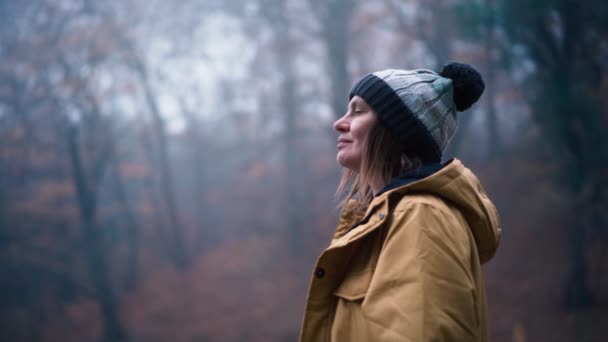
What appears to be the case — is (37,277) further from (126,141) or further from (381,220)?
(381,220)

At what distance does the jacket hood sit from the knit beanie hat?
0.14 m

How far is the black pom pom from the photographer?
155 cm

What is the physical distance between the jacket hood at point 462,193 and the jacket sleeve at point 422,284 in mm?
84

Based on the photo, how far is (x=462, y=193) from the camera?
4.29ft

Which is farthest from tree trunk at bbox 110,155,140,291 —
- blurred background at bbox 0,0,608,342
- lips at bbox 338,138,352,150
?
lips at bbox 338,138,352,150

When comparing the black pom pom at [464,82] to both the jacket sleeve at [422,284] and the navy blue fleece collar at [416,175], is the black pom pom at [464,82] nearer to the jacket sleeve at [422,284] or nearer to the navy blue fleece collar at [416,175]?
the navy blue fleece collar at [416,175]

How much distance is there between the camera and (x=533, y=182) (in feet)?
30.4

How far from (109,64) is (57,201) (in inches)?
171

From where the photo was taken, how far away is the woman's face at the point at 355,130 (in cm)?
151

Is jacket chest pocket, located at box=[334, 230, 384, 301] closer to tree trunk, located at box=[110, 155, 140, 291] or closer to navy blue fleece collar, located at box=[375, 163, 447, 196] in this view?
navy blue fleece collar, located at box=[375, 163, 447, 196]

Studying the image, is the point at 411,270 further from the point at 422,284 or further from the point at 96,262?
the point at 96,262

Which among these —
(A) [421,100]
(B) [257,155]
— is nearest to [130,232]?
(B) [257,155]

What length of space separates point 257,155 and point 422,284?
1378 centimetres

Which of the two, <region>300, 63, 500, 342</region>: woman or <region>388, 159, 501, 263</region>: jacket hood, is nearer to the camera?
<region>300, 63, 500, 342</region>: woman
